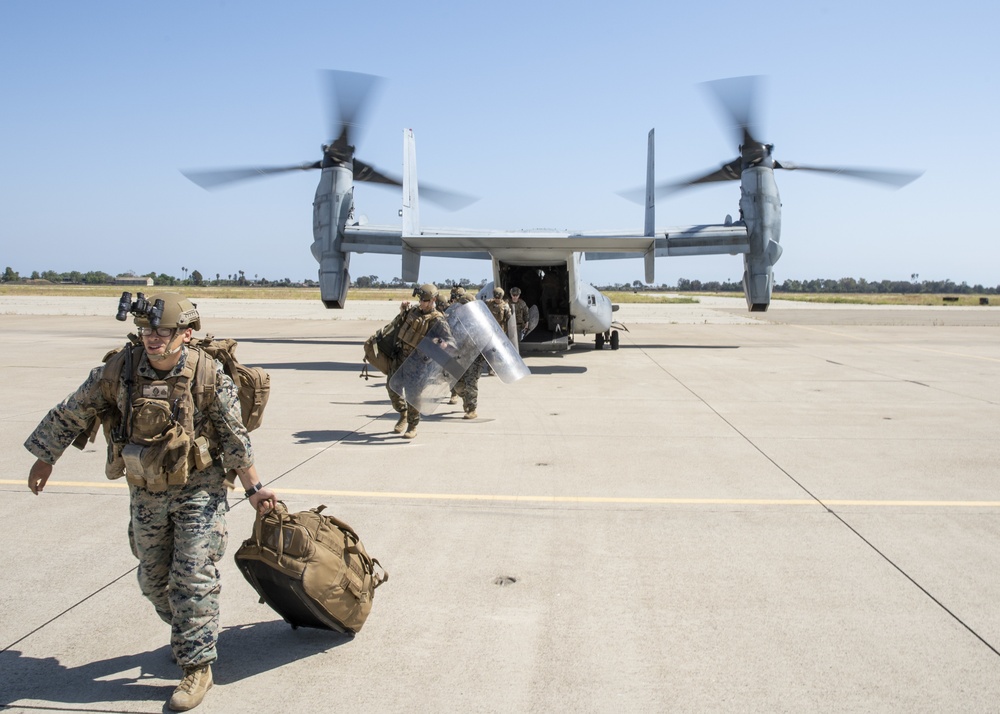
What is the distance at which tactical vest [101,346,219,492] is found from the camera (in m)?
3.30

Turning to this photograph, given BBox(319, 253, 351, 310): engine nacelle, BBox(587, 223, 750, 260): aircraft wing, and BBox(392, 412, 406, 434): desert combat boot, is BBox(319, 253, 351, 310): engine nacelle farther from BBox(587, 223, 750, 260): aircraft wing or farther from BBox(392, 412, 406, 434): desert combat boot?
BBox(392, 412, 406, 434): desert combat boot

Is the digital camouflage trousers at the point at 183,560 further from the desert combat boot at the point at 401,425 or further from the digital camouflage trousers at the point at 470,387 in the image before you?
the digital camouflage trousers at the point at 470,387

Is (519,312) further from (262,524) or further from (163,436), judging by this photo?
(163,436)

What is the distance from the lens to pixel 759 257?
67.7 feet

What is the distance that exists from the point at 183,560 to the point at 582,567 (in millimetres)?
2433

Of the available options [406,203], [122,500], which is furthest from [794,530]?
[406,203]

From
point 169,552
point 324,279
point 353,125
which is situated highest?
point 353,125

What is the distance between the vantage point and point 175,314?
338 centimetres

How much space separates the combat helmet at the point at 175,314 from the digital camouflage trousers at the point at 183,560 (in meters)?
0.71

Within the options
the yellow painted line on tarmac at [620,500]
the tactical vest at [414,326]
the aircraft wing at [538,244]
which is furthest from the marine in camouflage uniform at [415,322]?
the aircraft wing at [538,244]

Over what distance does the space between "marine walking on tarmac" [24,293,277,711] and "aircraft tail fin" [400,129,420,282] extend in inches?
500

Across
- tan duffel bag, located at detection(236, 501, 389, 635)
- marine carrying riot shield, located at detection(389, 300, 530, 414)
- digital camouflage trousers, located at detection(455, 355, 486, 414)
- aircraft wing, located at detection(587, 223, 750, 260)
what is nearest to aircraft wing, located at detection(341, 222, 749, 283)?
aircraft wing, located at detection(587, 223, 750, 260)

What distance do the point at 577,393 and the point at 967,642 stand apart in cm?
877

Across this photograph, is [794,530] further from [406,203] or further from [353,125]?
[353,125]
